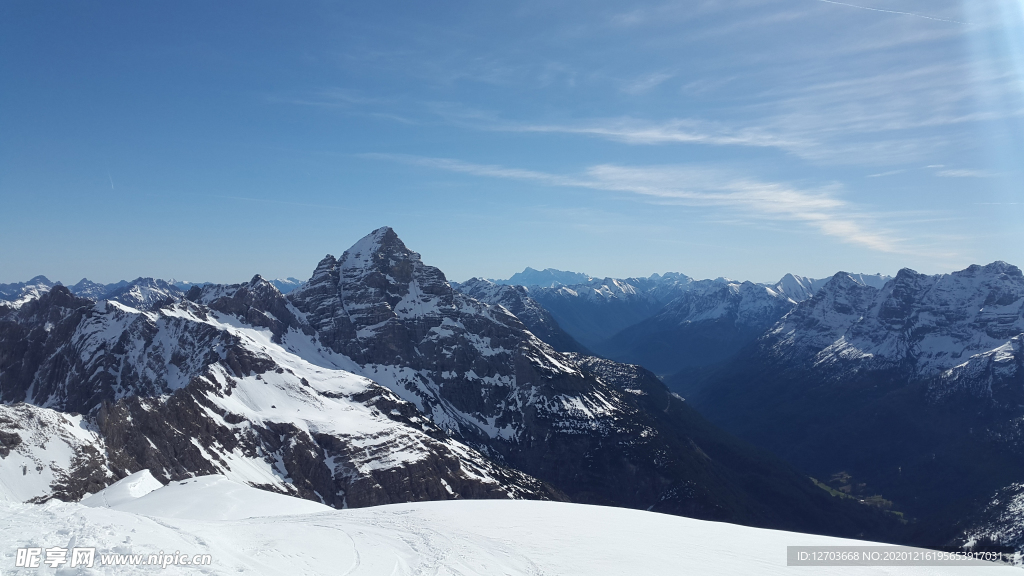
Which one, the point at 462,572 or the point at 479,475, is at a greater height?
the point at 462,572

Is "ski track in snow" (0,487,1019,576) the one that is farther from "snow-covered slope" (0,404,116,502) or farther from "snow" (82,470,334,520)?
"snow-covered slope" (0,404,116,502)

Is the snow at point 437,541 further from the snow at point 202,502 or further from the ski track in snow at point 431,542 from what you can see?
the snow at point 202,502

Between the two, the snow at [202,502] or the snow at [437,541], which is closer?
the snow at [437,541]

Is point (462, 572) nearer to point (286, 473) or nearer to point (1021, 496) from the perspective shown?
point (286, 473)

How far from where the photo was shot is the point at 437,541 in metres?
38.3

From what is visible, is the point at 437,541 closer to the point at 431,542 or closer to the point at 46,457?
the point at 431,542

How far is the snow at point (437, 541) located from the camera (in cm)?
2689

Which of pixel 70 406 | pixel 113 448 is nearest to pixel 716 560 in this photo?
pixel 113 448

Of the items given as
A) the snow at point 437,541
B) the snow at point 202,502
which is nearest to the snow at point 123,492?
the snow at point 202,502

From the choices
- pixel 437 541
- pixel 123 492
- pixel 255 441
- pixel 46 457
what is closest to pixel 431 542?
pixel 437 541

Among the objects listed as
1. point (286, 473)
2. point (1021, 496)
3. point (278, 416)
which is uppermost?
point (278, 416)

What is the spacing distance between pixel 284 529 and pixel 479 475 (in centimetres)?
14347

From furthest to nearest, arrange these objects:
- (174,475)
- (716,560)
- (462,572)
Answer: (174,475) < (716,560) < (462,572)

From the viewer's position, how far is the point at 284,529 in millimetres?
38250
